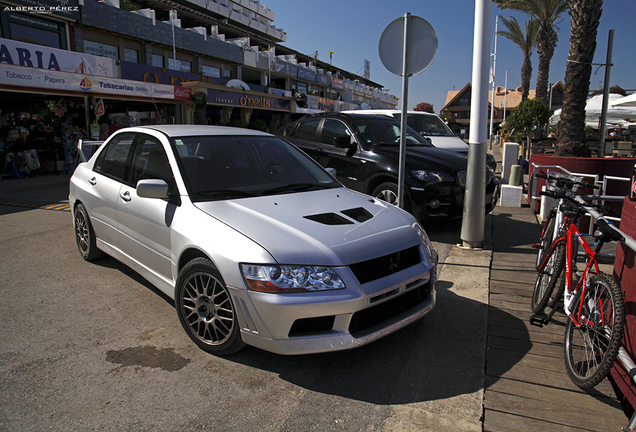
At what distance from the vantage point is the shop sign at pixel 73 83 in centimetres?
1315

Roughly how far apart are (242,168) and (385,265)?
5.39ft

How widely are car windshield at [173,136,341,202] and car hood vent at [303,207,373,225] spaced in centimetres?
59

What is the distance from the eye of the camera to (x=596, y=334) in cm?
261

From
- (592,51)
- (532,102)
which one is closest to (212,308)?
(592,51)

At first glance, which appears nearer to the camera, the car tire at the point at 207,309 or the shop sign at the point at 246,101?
the car tire at the point at 207,309

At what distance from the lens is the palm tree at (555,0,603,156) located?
29.8 ft

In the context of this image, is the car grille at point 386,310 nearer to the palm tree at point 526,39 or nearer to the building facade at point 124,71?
the building facade at point 124,71

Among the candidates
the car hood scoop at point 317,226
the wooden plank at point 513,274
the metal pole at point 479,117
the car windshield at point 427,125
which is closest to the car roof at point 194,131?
the car hood scoop at point 317,226

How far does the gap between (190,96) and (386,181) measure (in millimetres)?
17772

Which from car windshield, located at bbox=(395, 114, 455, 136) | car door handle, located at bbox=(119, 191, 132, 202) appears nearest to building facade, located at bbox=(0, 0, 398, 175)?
car windshield, located at bbox=(395, 114, 455, 136)

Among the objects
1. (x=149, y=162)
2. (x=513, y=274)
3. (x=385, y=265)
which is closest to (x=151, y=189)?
(x=149, y=162)

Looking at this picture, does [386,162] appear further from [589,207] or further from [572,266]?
[572,266]

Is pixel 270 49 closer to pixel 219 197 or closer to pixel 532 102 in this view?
pixel 532 102

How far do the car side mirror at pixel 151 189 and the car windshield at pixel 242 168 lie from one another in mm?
202
